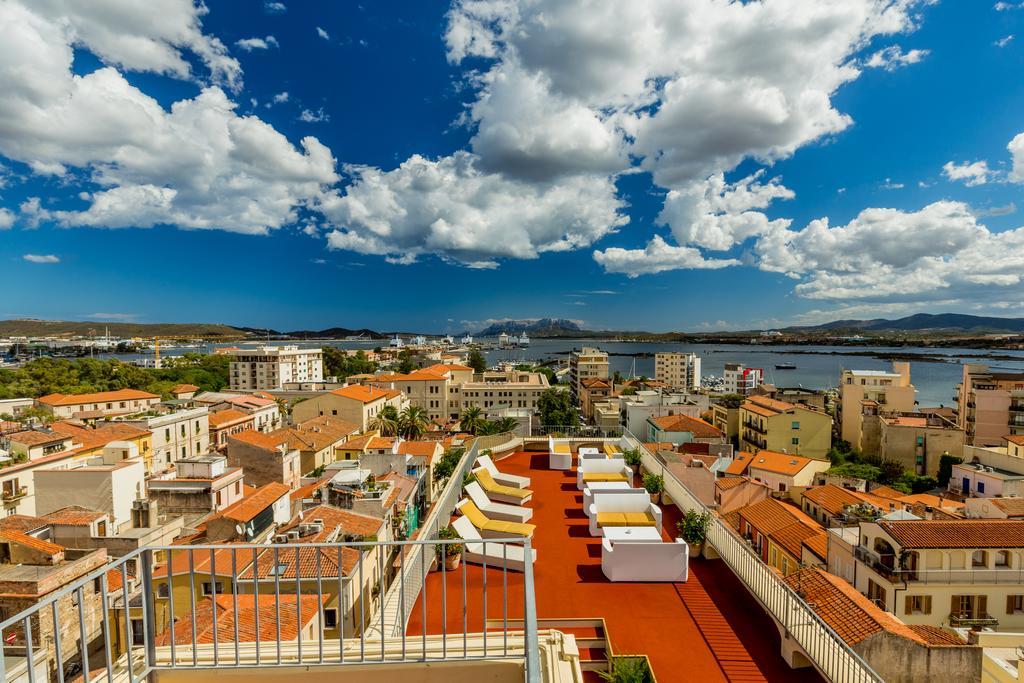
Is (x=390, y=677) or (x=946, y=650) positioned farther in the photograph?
(x=946, y=650)

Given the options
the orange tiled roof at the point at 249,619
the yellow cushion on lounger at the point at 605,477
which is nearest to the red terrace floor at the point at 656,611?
the orange tiled roof at the point at 249,619

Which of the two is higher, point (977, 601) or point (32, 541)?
point (32, 541)

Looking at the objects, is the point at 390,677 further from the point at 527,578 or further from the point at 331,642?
the point at 527,578

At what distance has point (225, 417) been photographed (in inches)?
1324

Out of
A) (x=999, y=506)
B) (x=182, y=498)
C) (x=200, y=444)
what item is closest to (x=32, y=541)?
(x=182, y=498)

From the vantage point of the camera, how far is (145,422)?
27188 millimetres

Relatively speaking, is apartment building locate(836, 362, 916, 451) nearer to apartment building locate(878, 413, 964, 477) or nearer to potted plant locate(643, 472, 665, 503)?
apartment building locate(878, 413, 964, 477)

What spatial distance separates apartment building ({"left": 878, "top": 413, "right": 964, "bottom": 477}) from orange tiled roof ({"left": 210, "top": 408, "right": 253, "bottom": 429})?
41.4 metres

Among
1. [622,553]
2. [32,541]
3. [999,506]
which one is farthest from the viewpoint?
[999,506]

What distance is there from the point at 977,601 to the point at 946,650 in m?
7.80

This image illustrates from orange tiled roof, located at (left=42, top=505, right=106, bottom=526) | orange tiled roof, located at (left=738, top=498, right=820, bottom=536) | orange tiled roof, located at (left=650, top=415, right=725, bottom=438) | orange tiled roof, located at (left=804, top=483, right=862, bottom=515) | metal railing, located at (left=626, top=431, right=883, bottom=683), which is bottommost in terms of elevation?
orange tiled roof, located at (left=804, top=483, right=862, bottom=515)

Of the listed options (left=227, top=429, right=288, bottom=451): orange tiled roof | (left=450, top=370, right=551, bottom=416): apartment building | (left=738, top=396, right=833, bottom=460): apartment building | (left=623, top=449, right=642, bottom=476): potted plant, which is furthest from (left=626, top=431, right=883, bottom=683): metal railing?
(left=450, top=370, right=551, bottom=416): apartment building

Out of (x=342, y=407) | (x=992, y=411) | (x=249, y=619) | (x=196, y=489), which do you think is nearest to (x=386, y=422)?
(x=342, y=407)

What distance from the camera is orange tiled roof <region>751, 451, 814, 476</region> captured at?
882 inches
